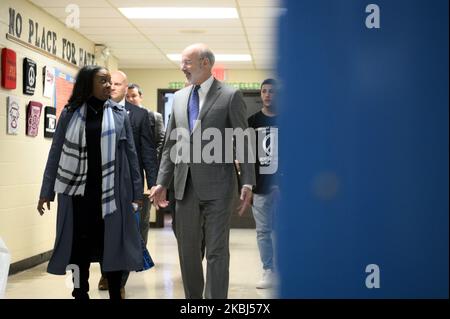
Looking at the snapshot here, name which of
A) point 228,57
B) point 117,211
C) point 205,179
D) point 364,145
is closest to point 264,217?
point 117,211

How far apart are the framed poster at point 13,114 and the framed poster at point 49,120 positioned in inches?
31.6

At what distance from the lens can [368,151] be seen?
0.83m

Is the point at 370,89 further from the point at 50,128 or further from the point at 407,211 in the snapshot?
the point at 50,128

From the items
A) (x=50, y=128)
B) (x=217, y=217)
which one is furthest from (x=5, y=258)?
(x=50, y=128)

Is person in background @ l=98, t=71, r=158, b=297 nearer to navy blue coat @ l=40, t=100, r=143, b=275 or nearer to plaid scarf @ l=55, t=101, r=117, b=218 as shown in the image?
navy blue coat @ l=40, t=100, r=143, b=275

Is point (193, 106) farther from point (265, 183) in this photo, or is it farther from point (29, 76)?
point (29, 76)

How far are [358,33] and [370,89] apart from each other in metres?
0.07

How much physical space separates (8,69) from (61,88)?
67.7 inches

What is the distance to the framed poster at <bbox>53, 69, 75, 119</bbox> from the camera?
703cm

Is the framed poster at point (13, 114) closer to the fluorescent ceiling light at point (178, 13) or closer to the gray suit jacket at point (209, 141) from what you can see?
the fluorescent ceiling light at point (178, 13)

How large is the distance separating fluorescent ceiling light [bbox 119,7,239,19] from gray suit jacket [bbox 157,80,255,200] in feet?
11.5

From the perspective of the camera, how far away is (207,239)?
323 cm

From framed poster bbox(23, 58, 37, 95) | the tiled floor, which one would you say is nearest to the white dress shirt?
the tiled floor
